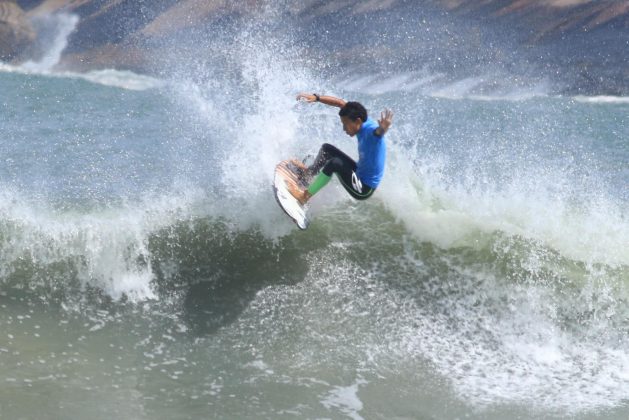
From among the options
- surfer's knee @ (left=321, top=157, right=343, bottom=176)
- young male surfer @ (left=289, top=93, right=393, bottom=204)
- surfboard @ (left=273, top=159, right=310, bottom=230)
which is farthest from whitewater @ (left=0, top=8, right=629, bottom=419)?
surfer's knee @ (left=321, top=157, right=343, bottom=176)

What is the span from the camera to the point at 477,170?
1240 centimetres

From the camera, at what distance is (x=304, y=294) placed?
23.8ft

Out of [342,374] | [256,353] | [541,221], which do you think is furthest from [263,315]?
[541,221]

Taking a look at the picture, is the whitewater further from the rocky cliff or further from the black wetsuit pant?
the rocky cliff

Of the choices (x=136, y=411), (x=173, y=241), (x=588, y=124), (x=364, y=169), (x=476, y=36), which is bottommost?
(x=136, y=411)

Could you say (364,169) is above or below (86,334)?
above

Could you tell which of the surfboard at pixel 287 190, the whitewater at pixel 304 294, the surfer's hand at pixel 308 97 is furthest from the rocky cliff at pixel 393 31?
the surfer's hand at pixel 308 97

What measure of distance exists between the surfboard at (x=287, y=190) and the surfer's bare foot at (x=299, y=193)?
0.10ft

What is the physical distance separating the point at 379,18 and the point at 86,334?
1830 inches

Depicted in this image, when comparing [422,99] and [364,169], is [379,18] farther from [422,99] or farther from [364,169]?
[364,169]

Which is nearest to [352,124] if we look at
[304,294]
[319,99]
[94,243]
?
[319,99]

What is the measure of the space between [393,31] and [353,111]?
44239mm

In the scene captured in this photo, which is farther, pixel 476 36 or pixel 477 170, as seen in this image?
pixel 476 36

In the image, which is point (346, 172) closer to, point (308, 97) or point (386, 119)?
point (308, 97)
